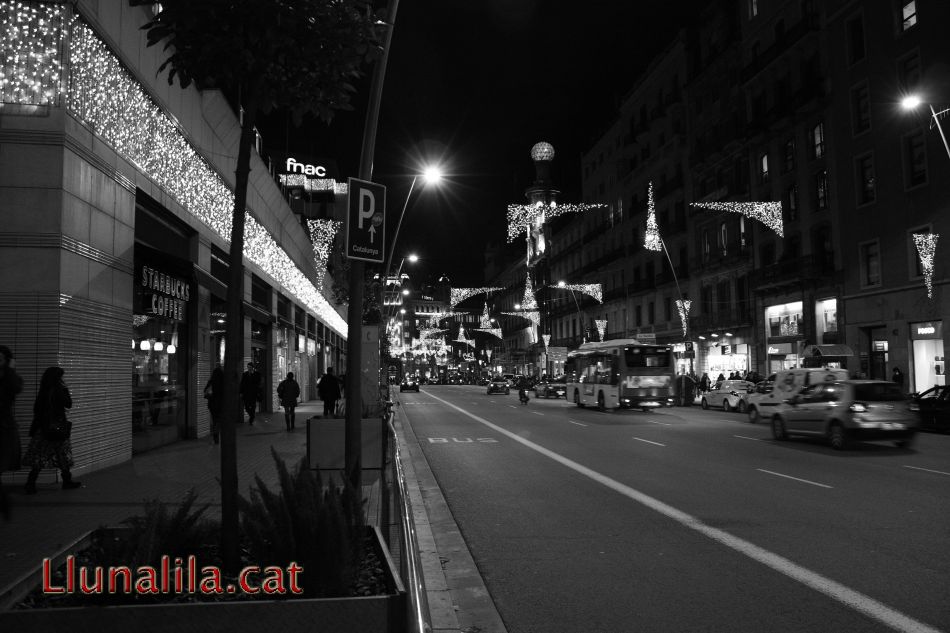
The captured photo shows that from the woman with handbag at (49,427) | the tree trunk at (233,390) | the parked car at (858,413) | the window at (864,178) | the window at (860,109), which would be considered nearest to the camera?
the tree trunk at (233,390)

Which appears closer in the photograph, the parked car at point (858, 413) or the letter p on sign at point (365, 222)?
the letter p on sign at point (365, 222)

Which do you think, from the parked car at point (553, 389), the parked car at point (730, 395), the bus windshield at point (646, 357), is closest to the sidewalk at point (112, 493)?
the bus windshield at point (646, 357)

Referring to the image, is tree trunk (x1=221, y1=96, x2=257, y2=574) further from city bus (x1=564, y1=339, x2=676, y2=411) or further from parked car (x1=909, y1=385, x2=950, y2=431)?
city bus (x1=564, y1=339, x2=676, y2=411)

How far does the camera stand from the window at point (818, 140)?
36294mm

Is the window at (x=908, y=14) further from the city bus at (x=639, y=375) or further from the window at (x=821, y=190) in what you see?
the city bus at (x=639, y=375)

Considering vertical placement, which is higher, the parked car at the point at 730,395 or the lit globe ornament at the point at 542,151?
the lit globe ornament at the point at 542,151

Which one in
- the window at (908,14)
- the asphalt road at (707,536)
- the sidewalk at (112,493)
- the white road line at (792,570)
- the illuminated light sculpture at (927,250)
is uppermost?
the window at (908,14)

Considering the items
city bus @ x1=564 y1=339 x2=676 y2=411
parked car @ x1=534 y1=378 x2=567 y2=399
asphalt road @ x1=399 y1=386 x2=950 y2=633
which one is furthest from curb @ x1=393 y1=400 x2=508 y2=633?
parked car @ x1=534 y1=378 x2=567 y2=399

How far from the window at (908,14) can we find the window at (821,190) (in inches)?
291

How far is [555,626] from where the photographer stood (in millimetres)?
5262

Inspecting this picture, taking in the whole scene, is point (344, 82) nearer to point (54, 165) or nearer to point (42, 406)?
point (42, 406)

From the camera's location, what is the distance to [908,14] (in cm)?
3036

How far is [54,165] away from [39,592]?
9.16 m

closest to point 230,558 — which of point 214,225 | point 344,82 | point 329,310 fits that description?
point 344,82
